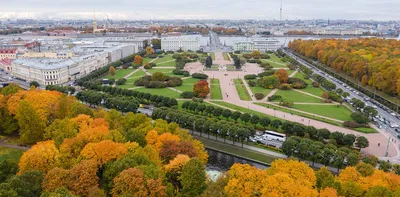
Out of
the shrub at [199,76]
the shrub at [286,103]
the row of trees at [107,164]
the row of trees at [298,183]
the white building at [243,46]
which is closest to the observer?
the row of trees at [298,183]

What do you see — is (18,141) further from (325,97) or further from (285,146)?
(325,97)

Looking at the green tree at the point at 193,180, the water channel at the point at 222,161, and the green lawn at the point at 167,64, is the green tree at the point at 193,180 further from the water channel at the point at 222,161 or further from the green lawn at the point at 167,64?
the green lawn at the point at 167,64

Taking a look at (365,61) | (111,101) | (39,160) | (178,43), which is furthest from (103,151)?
(178,43)

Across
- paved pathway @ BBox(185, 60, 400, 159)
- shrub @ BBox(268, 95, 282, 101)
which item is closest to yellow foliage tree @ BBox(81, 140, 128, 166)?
paved pathway @ BBox(185, 60, 400, 159)

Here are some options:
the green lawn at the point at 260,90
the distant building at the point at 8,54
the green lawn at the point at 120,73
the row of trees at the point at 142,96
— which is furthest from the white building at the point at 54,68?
the green lawn at the point at 260,90

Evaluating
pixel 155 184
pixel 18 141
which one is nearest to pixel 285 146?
pixel 155 184

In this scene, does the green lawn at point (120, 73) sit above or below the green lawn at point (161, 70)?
below
